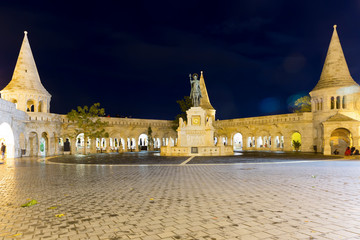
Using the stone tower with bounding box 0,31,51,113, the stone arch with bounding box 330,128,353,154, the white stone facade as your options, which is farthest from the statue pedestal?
the stone tower with bounding box 0,31,51,113

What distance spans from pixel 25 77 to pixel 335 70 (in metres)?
36.7

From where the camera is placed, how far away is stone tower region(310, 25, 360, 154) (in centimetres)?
2817

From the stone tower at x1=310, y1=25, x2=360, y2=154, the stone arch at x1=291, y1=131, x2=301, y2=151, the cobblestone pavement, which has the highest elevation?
the stone tower at x1=310, y1=25, x2=360, y2=154

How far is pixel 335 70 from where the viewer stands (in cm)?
2938

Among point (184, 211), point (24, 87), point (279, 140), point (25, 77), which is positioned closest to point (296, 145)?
point (279, 140)

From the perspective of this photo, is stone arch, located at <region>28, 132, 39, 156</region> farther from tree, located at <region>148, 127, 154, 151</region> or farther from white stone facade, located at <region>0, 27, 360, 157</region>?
tree, located at <region>148, 127, 154, 151</region>

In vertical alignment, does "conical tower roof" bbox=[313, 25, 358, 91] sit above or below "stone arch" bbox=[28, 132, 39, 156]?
above

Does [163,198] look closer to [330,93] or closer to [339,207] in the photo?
[339,207]

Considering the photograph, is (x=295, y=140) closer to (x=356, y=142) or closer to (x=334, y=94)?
(x=334, y=94)

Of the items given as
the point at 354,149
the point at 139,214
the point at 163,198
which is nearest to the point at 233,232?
the point at 139,214

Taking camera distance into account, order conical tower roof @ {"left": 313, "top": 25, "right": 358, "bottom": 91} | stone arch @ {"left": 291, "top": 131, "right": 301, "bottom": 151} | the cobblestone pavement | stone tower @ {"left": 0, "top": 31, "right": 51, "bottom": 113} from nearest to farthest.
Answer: the cobblestone pavement → conical tower roof @ {"left": 313, "top": 25, "right": 358, "bottom": 91} → stone tower @ {"left": 0, "top": 31, "right": 51, "bottom": 113} → stone arch @ {"left": 291, "top": 131, "right": 301, "bottom": 151}

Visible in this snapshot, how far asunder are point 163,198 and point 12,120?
24.3 m

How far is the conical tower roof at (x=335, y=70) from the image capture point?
94.6ft

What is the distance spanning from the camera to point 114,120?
37.2 m
